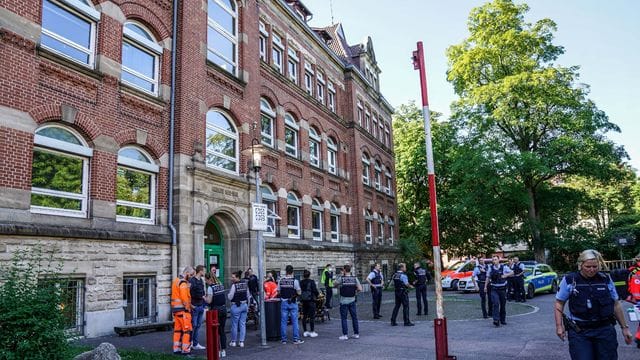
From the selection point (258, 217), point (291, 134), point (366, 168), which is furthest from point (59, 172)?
point (366, 168)

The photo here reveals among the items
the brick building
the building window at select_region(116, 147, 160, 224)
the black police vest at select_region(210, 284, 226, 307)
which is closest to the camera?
the black police vest at select_region(210, 284, 226, 307)

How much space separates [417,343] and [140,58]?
11.1 m

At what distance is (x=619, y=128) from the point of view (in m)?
30.7

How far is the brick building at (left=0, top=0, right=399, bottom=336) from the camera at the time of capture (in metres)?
11.2

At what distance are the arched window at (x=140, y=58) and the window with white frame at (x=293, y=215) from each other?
910 centimetres

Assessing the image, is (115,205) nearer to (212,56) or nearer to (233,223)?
(233,223)

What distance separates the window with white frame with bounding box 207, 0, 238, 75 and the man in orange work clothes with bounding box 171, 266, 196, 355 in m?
9.62

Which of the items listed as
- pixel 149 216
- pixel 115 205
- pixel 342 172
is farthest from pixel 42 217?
pixel 342 172

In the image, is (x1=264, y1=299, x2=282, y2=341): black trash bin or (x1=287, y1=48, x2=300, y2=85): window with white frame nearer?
(x1=264, y1=299, x2=282, y2=341): black trash bin

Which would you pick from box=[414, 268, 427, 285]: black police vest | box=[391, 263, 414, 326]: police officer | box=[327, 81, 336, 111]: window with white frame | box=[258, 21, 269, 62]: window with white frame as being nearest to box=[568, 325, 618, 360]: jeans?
box=[391, 263, 414, 326]: police officer

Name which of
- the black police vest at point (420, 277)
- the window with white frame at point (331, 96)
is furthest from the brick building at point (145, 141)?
the black police vest at point (420, 277)

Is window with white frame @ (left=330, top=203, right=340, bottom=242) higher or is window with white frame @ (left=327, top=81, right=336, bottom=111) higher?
window with white frame @ (left=327, top=81, right=336, bottom=111)

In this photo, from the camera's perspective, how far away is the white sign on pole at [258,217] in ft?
36.4

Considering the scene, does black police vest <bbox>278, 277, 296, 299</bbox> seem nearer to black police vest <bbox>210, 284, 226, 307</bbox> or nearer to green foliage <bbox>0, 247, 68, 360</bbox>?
black police vest <bbox>210, 284, 226, 307</bbox>
